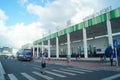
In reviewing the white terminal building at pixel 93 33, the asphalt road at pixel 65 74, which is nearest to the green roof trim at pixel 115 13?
the white terminal building at pixel 93 33

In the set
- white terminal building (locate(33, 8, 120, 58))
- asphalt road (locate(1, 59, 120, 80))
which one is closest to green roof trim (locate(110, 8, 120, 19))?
white terminal building (locate(33, 8, 120, 58))

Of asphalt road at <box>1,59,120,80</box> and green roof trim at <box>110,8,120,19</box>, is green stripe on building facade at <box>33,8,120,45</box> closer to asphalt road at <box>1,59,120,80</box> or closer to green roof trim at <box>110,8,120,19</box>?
green roof trim at <box>110,8,120,19</box>

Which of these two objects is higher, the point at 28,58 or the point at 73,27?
the point at 73,27

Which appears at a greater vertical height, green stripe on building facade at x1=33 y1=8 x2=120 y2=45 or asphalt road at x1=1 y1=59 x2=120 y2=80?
green stripe on building facade at x1=33 y1=8 x2=120 y2=45

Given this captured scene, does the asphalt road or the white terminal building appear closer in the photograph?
the asphalt road

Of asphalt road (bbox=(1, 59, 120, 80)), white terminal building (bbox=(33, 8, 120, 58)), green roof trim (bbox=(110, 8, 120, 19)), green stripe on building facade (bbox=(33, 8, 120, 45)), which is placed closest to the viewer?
asphalt road (bbox=(1, 59, 120, 80))

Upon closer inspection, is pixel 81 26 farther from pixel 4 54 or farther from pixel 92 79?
pixel 4 54

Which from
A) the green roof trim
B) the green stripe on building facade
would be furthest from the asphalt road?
the green stripe on building facade

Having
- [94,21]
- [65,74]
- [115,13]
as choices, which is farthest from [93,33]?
[65,74]

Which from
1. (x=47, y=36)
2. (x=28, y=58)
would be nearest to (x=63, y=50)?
(x=47, y=36)

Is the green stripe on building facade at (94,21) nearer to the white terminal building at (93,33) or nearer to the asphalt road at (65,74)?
the white terminal building at (93,33)

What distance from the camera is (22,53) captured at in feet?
149

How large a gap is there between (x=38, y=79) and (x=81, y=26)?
91.6ft

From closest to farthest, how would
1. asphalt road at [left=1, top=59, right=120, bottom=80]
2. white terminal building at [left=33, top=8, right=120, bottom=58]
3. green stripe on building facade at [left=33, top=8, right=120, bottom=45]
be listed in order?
asphalt road at [left=1, top=59, right=120, bottom=80]
green stripe on building facade at [left=33, top=8, right=120, bottom=45]
white terminal building at [left=33, top=8, right=120, bottom=58]
